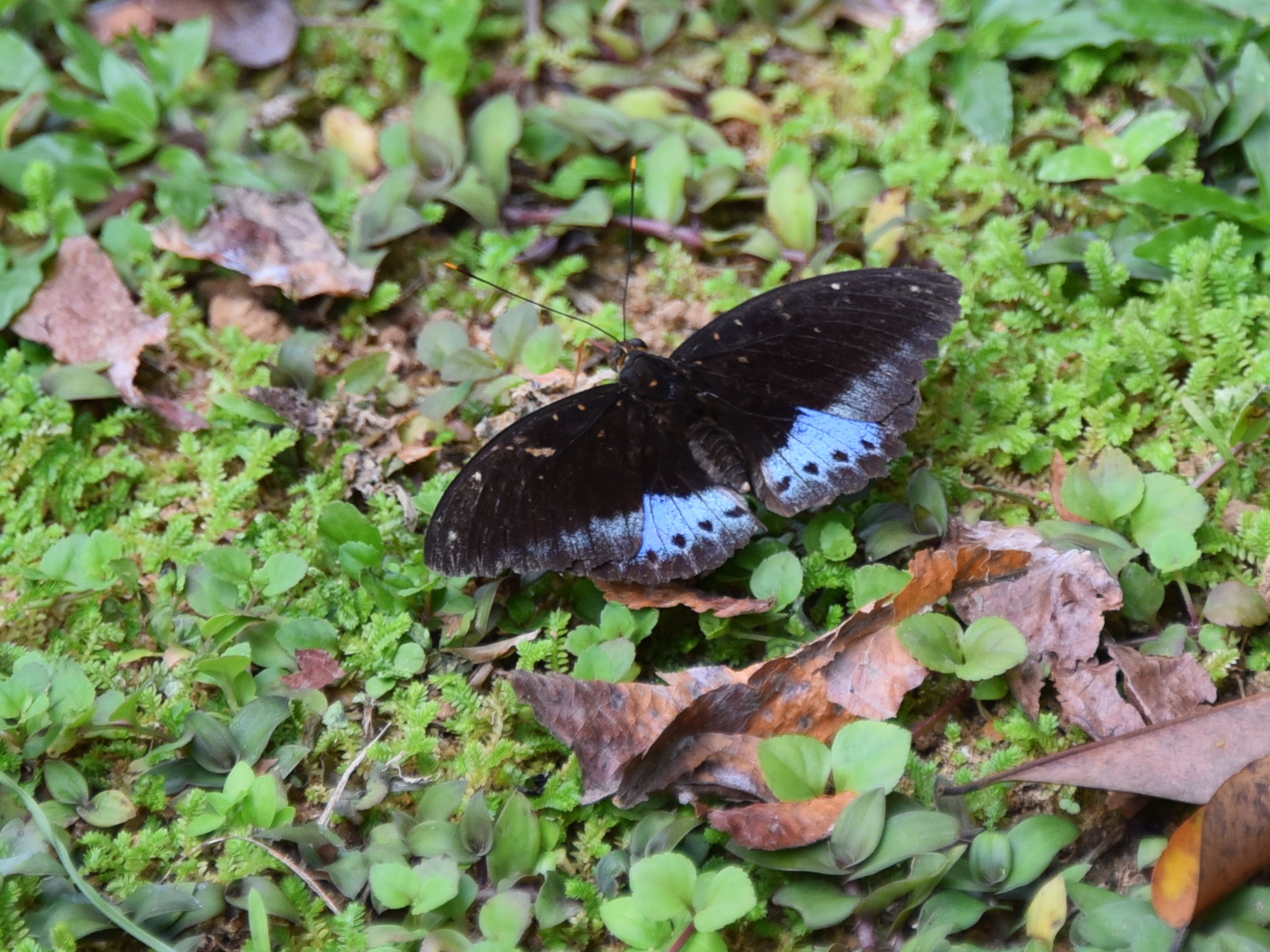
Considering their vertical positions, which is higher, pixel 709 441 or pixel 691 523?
pixel 709 441

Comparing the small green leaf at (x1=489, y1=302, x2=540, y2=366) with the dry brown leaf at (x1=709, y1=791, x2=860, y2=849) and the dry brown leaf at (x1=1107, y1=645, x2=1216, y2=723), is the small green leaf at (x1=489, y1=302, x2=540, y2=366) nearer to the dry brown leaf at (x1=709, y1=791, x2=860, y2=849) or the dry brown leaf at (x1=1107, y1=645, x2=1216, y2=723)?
the dry brown leaf at (x1=709, y1=791, x2=860, y2=849)

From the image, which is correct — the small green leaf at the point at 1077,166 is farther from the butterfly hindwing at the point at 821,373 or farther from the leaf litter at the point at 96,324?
the leaf litter at the point at 96,324

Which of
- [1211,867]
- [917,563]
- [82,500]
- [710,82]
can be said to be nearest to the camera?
[1211,867]

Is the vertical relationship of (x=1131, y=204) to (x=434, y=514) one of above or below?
above

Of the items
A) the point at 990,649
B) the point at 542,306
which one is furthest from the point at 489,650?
the point at 990,649

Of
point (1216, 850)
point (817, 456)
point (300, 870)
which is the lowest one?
point (300, 870)

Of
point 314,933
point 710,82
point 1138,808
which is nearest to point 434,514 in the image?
point 314,933

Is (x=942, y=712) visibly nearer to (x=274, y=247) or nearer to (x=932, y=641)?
(x=932, y=641)

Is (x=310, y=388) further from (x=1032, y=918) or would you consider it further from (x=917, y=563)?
(x=1032, y=918)
